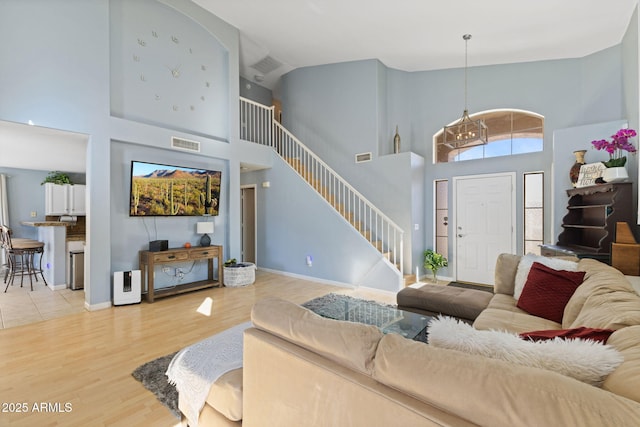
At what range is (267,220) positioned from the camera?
6430mm

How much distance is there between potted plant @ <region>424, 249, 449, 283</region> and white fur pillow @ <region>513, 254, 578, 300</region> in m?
2.63

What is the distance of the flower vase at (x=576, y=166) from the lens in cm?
398

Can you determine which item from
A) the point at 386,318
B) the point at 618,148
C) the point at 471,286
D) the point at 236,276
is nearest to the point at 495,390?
the point at 386,318

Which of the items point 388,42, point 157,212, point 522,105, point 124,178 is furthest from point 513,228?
point 124,178

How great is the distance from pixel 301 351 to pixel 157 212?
419 centimetres

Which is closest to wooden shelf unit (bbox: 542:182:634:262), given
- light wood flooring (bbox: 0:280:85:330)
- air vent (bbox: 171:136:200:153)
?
air vent (bbox: 171:136:200:153)

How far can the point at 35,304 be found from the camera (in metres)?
4.11

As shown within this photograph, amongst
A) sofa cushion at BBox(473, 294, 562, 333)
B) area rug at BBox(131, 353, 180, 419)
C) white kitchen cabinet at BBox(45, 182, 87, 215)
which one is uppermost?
white kitchen cabinet at BBox(45, 182, 87, 215)

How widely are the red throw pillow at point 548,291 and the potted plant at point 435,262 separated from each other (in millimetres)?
3017

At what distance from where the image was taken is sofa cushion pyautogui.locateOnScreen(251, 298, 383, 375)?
1.07 meters

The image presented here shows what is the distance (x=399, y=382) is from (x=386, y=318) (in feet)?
5.94

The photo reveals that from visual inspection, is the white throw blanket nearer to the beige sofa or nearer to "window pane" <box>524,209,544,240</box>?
the beige sofa

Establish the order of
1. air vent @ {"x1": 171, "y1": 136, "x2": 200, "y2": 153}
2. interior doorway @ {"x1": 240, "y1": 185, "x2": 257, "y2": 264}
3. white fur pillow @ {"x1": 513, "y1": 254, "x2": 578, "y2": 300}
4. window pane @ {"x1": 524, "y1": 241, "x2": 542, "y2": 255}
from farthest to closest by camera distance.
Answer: interior doorway @ {"x1": 240, "y1": 185, "x2": 257, "y2": 264} → window pane @ {"x1": 524, "y1": 241, "x2": 542, "y2": 255} → air vent @ {"x1": 171, "y1": 136, "x2": 200, "y2": 153} → white fur pillow @ {"x1": 513, "y1": 254, "x2": 578, "y2": 300}

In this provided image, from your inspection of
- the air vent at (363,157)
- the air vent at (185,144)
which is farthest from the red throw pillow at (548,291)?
the air vent at (185,144)
